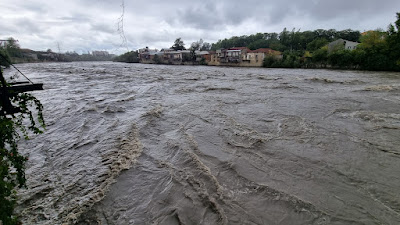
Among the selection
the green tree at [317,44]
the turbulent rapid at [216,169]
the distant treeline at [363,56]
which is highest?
the green tree at [317,44]

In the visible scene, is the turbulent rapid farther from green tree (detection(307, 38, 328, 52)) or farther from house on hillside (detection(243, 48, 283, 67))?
green tree (detection(307, 38, 328, 52))

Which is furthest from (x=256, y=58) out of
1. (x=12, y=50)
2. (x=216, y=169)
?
(x=12, y=50)

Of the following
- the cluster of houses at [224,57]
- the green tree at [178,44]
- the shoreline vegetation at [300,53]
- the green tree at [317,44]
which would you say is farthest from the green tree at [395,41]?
the green tree at [178,44]

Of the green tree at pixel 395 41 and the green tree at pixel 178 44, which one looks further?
the green tree at pixel 178 44

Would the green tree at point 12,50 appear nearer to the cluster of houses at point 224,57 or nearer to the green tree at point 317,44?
the cluster of houses at point 224,57

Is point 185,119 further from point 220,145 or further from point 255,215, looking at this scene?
point 255,215

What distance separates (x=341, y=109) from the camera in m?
13.0

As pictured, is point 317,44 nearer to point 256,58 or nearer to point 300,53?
point 300,53

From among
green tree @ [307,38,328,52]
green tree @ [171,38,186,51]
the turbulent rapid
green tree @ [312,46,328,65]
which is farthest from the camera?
green tree @ [171,38,186,51]

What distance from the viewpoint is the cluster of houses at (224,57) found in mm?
64688

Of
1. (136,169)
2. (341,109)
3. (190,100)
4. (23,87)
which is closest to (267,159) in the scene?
(136,169)

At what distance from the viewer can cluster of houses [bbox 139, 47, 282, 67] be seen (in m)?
64.7

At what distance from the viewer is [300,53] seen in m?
61.9

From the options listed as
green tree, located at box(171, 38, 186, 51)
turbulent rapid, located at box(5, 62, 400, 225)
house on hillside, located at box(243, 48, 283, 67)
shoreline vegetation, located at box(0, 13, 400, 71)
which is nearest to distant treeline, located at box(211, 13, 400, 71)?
shoreline vegetation, located at box(0, 13, 400, 71)
